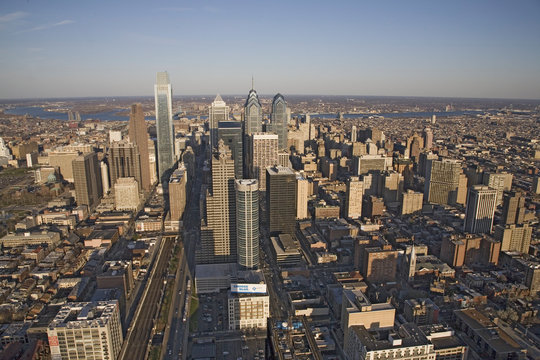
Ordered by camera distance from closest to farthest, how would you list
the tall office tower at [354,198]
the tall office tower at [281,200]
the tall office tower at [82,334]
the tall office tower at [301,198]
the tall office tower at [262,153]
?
the tall office tower at [82,334]
the tall office tower at [281,200]
the tall office tower at [301,198]
the tall office tower at [354,198]
the tall office tower at [262,153]

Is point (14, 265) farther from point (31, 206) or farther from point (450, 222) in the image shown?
point (450, 222)

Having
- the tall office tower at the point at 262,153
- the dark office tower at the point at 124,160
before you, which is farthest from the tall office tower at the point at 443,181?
the dark office tower at the point at 124,160

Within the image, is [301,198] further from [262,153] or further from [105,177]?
[105,177]

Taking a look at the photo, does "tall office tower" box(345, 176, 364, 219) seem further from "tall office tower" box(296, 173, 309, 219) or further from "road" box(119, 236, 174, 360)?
"road" box(119, 236, 174, 360)

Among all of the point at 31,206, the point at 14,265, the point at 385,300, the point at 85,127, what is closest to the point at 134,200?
the point at 31,206

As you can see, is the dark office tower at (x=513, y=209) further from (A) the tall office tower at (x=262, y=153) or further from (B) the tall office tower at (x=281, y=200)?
(A) the tall office tower at (x=262, y=153)

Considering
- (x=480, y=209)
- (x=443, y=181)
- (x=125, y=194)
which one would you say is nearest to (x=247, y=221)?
(x=480, y=209)
